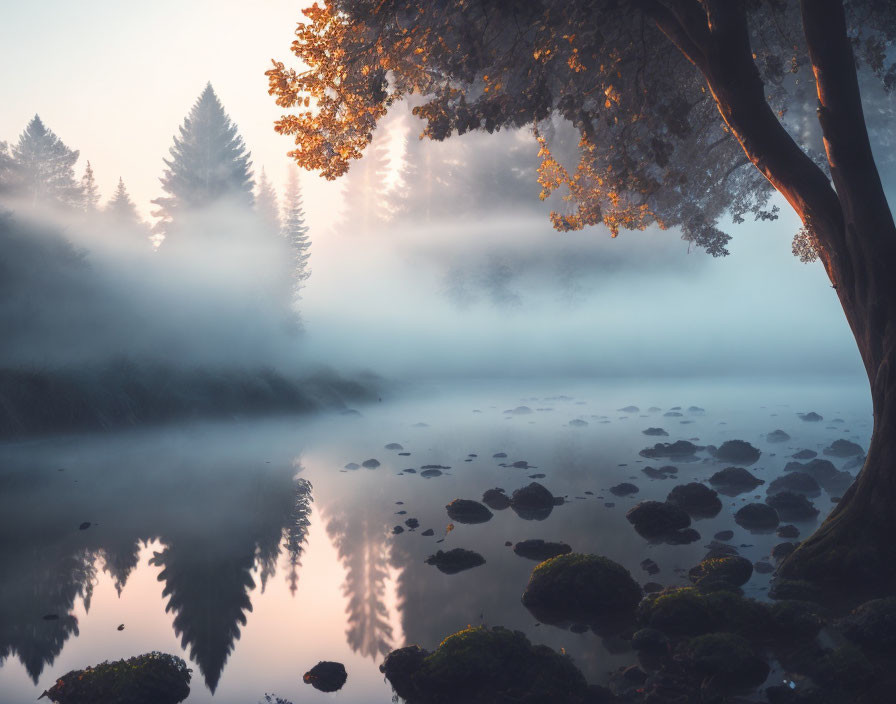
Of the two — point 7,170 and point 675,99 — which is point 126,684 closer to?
point 675,99

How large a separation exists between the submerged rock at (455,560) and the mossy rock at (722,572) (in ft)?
11.3

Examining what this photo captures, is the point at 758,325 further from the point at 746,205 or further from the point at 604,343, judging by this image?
the point at 746,205

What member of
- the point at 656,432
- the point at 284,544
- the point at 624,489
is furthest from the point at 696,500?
the point at 656,432

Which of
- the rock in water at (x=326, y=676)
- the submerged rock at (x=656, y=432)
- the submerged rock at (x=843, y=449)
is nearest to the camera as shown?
the rock in water at (x=326, y=676)

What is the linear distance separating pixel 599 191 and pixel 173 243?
40.8 m

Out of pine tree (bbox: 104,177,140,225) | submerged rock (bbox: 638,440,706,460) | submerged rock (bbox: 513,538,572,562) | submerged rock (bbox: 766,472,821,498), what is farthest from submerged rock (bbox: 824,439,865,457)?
pine tree (bbox: 104,177,140,225)

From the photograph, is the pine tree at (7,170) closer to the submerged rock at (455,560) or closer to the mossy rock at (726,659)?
the submerged rock at (455,560)

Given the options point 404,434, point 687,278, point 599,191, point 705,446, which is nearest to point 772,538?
point 599,191

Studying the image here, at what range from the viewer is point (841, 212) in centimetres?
900

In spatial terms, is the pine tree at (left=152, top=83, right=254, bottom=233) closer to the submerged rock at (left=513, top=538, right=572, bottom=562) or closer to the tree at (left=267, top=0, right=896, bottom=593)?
the tree at (left=267, top=0, right=896, bottom=593)

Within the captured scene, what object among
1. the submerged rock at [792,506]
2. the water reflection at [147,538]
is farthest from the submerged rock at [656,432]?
the water reflection at [147,538]

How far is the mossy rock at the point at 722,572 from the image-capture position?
28.8 feet

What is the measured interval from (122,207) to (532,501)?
4863 cm

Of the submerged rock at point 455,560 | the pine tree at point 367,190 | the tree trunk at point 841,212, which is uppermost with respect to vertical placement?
the pine tree at point 367,190
